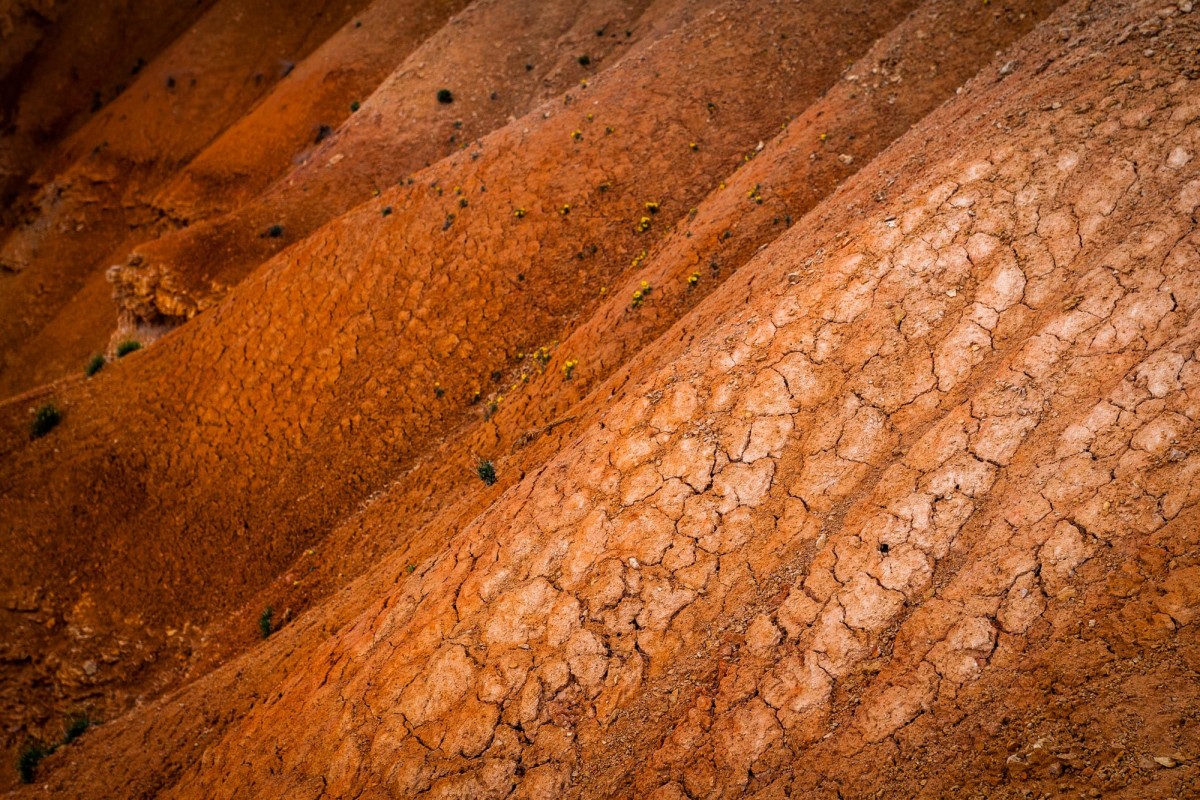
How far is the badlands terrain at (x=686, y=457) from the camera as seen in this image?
159 inches

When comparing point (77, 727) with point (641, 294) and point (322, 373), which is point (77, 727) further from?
point (641, 294)

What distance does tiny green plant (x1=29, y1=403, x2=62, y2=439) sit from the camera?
11.2 meters

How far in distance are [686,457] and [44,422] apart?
39.9 ft

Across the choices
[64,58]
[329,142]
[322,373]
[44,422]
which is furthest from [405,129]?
[64,58]

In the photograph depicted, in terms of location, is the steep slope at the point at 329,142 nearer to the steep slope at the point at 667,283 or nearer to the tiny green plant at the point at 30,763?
the steep slope at the point at 667,283

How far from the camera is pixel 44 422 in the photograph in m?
11.2

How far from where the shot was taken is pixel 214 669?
28.3 ft

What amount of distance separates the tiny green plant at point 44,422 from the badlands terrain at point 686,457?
0.31ft

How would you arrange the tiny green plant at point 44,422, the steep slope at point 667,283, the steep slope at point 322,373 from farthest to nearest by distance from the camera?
the tiny green plant at point 44,422 < the steep slope at point 322,373 < the steep slope at point 667,283

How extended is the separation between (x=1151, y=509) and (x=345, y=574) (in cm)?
832

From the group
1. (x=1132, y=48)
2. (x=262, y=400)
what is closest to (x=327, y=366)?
(x=262, y=400)

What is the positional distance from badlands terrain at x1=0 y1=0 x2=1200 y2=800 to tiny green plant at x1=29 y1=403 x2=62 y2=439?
0.31ft

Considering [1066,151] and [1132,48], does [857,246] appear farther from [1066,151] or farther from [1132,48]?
[1132,48]

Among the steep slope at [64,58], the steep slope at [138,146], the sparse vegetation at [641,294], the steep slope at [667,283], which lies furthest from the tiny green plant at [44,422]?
the steep slope at [64,58]
